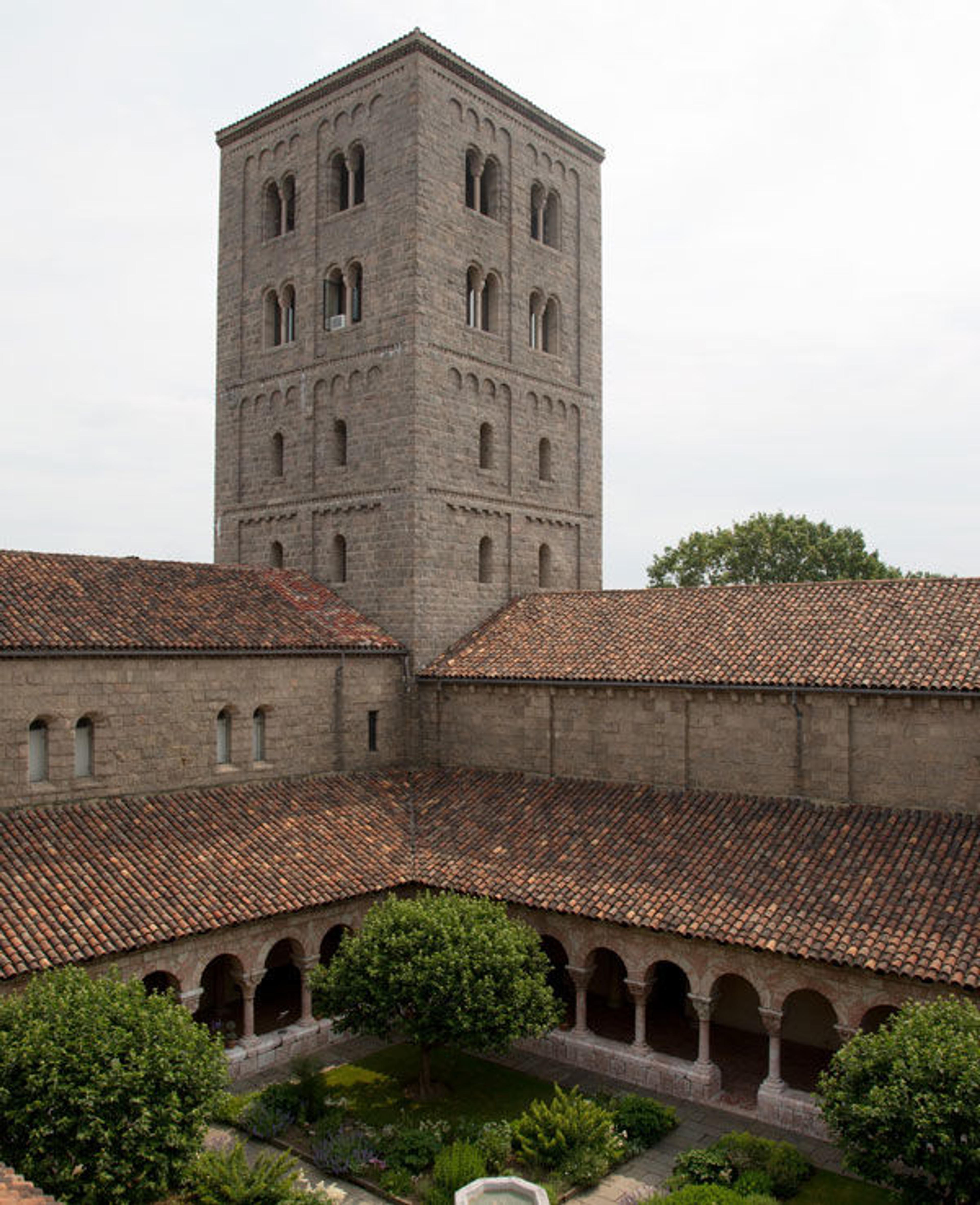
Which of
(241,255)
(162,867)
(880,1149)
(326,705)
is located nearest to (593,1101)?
(880,1149)

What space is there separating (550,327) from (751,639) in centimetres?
1553

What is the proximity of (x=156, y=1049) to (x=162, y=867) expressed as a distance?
22.9 ft

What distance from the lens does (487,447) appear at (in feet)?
110

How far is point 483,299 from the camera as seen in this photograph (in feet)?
112

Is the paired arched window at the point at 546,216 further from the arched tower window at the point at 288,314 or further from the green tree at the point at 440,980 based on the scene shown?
the green tree at the point at 440,980

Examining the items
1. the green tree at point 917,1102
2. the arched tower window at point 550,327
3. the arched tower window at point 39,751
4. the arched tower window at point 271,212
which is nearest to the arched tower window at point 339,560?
the arched tower window at point 550,327

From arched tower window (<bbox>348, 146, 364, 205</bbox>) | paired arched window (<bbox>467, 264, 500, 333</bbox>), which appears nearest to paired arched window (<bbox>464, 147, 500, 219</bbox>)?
paired arched window (<bbox>467, 264, 500, 333</bbox>)

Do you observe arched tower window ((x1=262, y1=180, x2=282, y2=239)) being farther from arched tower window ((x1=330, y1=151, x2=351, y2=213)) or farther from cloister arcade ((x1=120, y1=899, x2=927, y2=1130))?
cloister arcade ((x1=120, y1=899, x2=927, y2=1130))

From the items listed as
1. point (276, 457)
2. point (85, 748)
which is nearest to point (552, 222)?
point (276, 457)

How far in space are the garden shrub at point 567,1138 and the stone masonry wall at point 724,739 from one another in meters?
8.68

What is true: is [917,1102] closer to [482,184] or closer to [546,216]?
[482,184]

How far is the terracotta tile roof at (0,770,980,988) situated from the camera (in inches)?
738

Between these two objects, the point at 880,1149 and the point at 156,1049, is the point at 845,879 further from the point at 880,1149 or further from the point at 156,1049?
the point at 156,1049

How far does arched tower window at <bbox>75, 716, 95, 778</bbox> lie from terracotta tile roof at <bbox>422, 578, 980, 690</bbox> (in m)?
10.0
